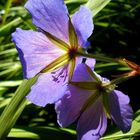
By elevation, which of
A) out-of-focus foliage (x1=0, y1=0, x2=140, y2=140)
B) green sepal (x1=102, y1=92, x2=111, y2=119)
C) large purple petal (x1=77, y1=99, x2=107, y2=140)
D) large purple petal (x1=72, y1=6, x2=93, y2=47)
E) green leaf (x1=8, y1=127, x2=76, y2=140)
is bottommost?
out-of-focus foliage (x1=0, y1=0, x2=140, y2=140)

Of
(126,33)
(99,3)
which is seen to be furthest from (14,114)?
(126,33)

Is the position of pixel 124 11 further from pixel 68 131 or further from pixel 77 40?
pixel 77 40

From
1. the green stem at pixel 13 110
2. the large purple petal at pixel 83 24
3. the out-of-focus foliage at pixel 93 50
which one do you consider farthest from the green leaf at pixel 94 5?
the large purple petal at pixel 83 24

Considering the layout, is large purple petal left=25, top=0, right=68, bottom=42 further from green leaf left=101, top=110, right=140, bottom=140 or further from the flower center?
green leaf left=101, top=110, right=140, bottom=140

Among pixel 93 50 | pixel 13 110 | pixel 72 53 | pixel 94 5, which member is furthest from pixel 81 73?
pixel 93 50

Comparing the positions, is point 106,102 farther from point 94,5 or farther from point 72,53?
point 94,5

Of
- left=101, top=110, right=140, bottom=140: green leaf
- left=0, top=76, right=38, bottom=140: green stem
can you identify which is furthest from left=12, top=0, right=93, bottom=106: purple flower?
left=101, top=110, right=140, bottom=140: green leaf
